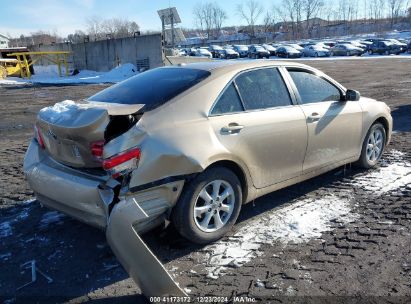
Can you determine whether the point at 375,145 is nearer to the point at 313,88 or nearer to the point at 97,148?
the point at 313,88

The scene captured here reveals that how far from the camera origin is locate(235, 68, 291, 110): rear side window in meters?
4.20

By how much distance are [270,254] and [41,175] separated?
2189mm

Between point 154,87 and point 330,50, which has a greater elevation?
point 330,50

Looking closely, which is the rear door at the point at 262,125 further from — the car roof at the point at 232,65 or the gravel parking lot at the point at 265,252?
the gravel parking lot at the point at 265,252

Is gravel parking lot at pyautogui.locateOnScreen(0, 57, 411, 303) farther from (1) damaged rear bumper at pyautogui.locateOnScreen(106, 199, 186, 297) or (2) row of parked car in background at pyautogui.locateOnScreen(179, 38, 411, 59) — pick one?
(2) row of parked car in background at pyautogui.locateOnScreen(179, 38, 411, 59)

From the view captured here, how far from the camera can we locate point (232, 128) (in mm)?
3883

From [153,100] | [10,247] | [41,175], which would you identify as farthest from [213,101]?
[10,247]

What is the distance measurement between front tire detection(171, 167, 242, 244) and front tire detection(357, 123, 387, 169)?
2.49 metres

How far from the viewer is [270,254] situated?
12.0 feet

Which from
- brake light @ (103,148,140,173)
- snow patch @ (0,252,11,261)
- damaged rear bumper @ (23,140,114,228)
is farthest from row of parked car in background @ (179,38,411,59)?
brake light @ (103,148,140,173)

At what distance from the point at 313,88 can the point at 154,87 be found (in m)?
1.97

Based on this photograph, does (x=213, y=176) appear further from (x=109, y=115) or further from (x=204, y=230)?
(x=109, y=115)

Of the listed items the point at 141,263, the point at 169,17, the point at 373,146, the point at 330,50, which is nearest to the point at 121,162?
the point at 141,263

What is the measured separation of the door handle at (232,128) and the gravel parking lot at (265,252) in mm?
1003
